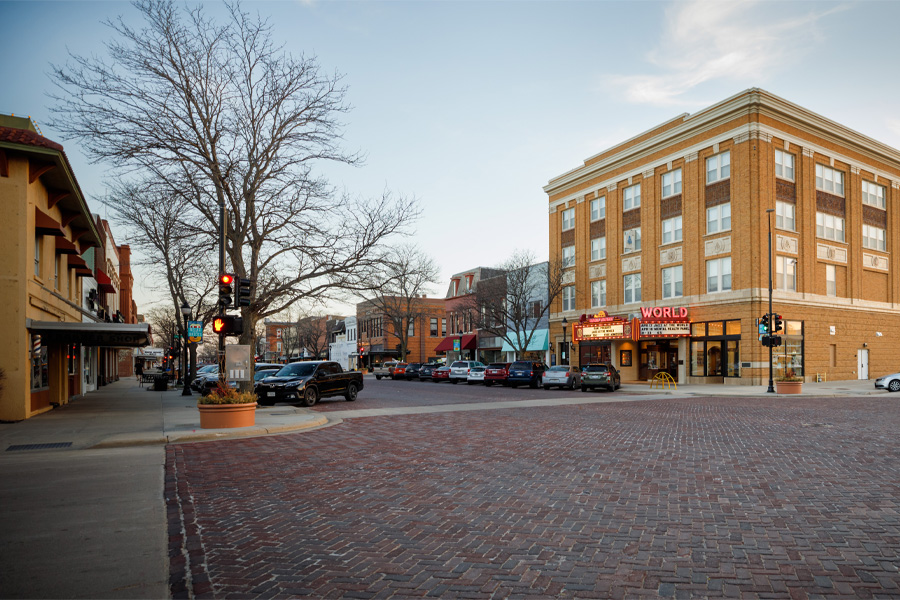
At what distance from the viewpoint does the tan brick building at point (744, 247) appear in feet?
119

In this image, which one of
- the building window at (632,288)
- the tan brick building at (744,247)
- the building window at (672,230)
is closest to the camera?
the tan brick building at (744,247)

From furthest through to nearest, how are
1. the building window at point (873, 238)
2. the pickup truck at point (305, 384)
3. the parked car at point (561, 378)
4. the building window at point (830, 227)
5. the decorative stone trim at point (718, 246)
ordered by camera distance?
1. the building window at point (873, 238)
2. the building window at point (830, 227)
3. the decorative stone trim at point (718, 246)
4. the parked car at point (561, 378)
5. the pickup truck at point (305, 384)

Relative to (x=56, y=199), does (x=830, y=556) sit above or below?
below

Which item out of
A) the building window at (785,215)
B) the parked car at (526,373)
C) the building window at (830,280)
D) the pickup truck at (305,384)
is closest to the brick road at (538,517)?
the pickup truck at (305,384)

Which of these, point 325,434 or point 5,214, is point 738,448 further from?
point 5,214

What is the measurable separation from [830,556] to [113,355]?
200ft

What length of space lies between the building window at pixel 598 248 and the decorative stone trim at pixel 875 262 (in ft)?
Answer: 55.5

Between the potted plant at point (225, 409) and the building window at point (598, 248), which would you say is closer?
the potted plant at point (225, 409)

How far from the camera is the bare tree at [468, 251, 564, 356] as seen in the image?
161 ft

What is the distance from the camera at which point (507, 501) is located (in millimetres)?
7621

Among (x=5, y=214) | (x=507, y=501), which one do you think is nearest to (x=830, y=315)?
(x=507, y=501)

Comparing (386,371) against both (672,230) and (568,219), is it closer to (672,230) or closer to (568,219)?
(568,219)

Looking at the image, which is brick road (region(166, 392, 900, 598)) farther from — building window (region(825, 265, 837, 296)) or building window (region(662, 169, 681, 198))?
building window (region(825, 265, 837, 296))

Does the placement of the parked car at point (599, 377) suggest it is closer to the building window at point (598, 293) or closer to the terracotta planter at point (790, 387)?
the terracotta planter at point (790, 387)
